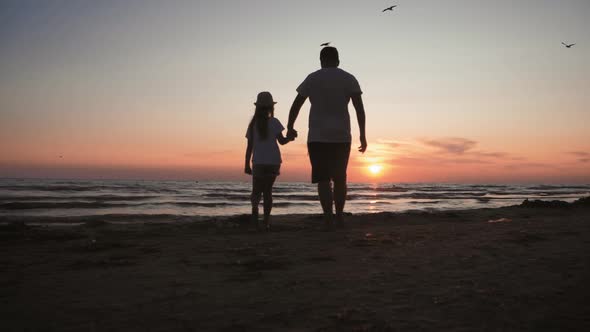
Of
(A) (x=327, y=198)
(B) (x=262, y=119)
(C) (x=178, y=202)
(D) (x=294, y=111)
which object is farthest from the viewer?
(C) (x=178, y=202)

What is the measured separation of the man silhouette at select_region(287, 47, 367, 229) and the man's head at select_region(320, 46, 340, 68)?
14mm

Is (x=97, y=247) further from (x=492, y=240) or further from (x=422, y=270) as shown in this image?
(x=492, y=240)

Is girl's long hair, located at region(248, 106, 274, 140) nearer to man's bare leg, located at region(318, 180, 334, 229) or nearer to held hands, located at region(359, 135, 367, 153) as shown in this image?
man's bare leg, located at region(318, 180, 334, 229)

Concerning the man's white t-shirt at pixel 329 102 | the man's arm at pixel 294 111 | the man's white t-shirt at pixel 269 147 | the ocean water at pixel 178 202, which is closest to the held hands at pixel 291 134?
the man's arm at pixel 294 111

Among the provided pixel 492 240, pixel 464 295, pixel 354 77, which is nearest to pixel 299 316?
pixel 464 295

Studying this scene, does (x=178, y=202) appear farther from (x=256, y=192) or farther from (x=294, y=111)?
(x=294, y=111)

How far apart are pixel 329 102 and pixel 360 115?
53cm

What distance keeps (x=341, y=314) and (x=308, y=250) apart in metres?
1.79

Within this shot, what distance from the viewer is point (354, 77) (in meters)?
5.36

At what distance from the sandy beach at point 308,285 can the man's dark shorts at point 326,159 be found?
1122mm

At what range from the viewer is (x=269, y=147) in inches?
246

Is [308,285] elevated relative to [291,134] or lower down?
lower down

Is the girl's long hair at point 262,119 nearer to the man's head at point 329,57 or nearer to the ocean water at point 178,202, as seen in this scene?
the man's head at point 329,57

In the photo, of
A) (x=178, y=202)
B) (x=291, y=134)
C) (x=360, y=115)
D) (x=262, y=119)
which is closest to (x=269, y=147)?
(x=262, y=119)
